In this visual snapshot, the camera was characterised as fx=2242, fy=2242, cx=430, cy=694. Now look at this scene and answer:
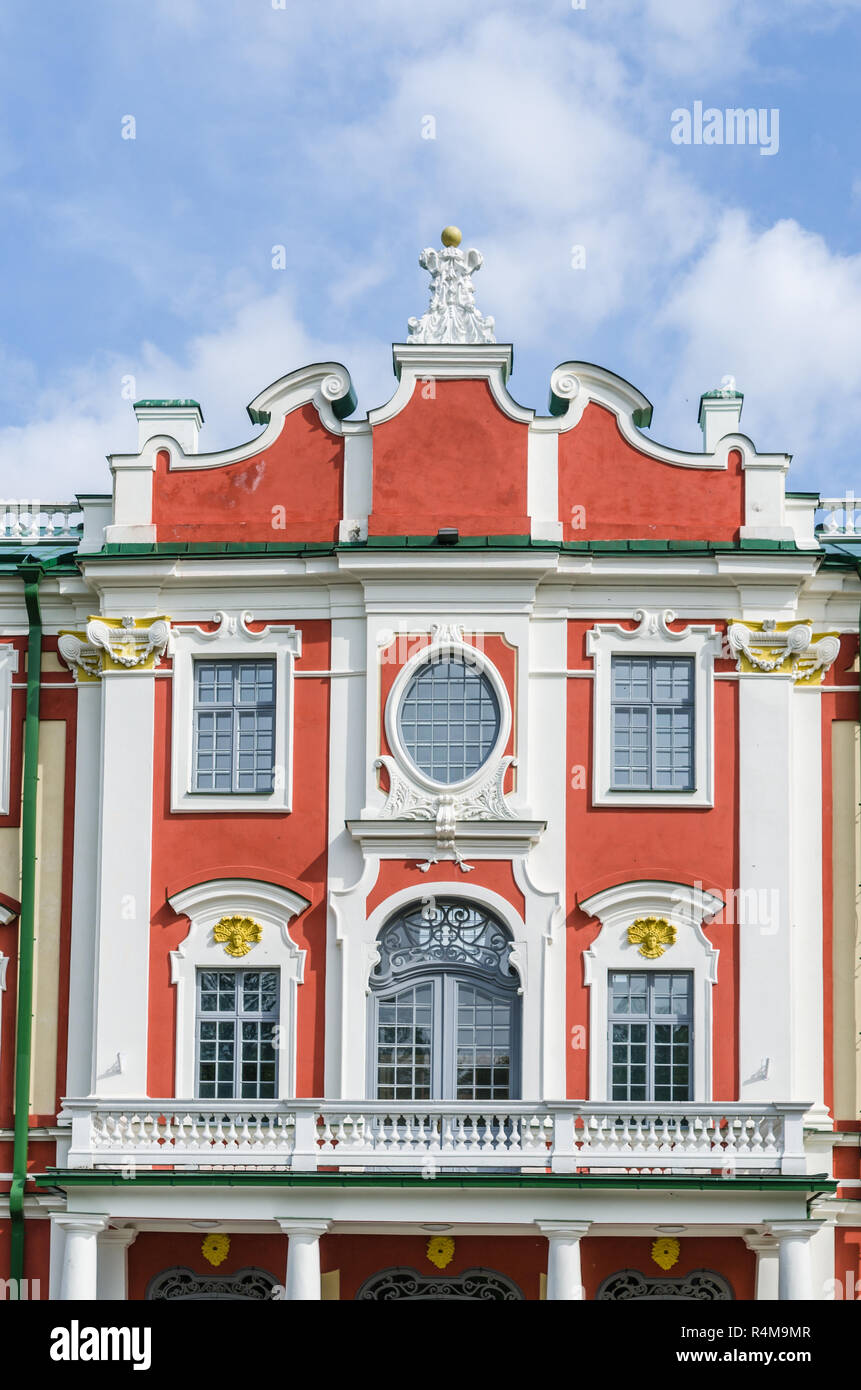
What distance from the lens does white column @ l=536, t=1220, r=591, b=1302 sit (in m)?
25.0

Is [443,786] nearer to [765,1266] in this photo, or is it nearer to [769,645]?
[769,645]

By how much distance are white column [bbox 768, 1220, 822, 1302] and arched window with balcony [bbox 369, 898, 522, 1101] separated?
3.62m

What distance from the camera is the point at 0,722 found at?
28.7m

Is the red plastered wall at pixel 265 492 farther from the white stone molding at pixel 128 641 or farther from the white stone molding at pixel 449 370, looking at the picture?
the white stone molding at pixel 128 641

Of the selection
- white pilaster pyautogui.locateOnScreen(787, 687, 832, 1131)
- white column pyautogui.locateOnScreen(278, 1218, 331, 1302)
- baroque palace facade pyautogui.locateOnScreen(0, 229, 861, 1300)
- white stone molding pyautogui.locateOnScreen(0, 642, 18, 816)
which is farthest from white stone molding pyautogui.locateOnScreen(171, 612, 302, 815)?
white pilaster pyautogui.locateOnScreen(787, 687, 832, 1131)

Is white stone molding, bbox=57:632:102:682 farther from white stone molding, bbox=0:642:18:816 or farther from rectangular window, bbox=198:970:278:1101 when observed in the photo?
rectangular window, bbox=198:970:278:1101

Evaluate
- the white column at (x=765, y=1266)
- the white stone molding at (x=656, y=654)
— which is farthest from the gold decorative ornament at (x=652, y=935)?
the white column at (x=765, y=1266)

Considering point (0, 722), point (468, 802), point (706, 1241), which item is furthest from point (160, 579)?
point (706, 1241)
